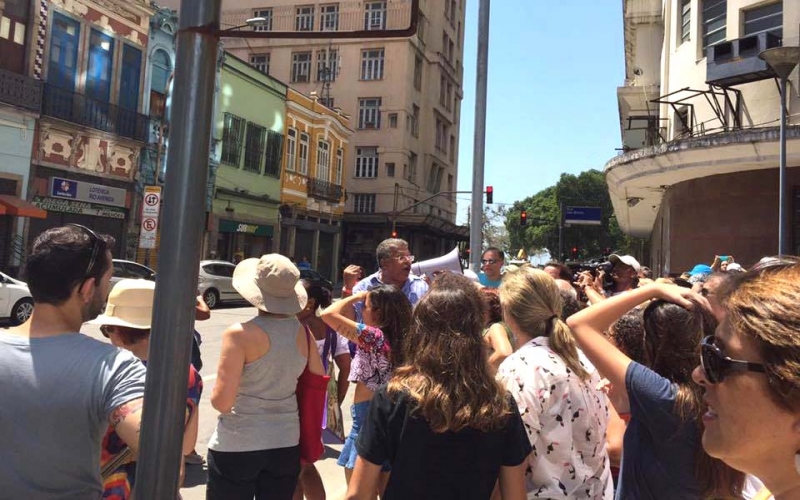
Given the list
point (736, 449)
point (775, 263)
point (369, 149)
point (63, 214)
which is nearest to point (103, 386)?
point (736, 449)

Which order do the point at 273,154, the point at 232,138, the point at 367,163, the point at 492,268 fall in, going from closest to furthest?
the point at 492,268 < the point at 232,138 < the point at 273,154 < the point at 367,163

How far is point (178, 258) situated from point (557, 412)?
180cm

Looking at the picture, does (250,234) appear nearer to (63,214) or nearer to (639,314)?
(63,214)

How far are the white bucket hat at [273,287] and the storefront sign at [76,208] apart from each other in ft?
62.0

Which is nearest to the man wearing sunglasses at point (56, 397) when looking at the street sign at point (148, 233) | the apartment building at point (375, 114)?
the street sign at point (148, 233)

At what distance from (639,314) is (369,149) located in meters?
39.5

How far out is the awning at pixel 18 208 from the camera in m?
17.5

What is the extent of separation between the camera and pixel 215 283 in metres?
19.8

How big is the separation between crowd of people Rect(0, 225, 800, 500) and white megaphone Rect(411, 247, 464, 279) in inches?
83.5

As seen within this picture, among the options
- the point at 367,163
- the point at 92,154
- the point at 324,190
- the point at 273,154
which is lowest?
the point at 92,154

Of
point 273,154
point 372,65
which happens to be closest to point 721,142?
point 273,154

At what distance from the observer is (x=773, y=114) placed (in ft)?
44.6

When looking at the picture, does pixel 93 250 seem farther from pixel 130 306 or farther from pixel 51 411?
pixel 130 306

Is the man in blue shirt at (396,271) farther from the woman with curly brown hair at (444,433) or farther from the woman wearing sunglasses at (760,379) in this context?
the woman wearing sunglasses at (760,379)
